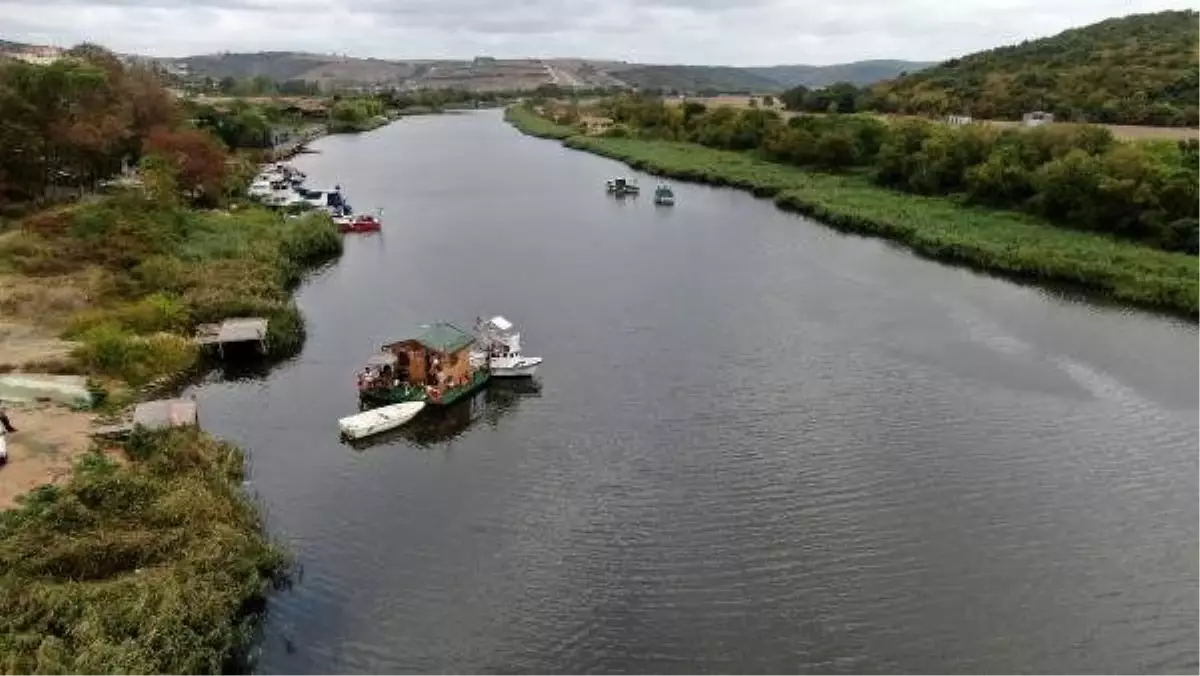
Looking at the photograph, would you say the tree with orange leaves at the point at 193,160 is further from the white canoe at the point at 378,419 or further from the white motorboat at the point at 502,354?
the white canoe at the point at 378,419

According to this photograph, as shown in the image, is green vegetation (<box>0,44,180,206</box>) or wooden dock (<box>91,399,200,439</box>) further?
green vegetation (<box>0,44,180,206</box>)

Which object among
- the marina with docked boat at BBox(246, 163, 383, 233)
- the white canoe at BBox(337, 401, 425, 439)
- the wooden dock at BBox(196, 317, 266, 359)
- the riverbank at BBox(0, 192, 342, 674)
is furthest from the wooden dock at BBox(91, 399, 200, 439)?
the marina with docked boat at BBox(246, 163, 383, 233)

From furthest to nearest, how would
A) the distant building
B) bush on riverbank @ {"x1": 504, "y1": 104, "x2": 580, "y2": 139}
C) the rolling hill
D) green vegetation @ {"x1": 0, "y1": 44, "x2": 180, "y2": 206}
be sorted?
1. bush on riverbank @ {"x1": 504, "y1": 104, "x2": 580, "y2": 139}
2. the rolling hill
3. the distant building
4. green vegetation @ {"x1": 0, "y1": 44, "x2": 180, "y2": 206}

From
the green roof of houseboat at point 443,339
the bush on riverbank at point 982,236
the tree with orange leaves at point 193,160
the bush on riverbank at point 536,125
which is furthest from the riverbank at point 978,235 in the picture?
the bush on riverbank at point 536,125

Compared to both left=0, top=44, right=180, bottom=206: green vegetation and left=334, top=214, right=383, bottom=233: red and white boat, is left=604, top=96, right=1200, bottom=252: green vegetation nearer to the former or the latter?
left=334, top=214, right=383, bottom=233: red and white boat

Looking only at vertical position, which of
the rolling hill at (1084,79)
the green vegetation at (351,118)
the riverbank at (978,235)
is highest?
the rolling hill at (1084,79)

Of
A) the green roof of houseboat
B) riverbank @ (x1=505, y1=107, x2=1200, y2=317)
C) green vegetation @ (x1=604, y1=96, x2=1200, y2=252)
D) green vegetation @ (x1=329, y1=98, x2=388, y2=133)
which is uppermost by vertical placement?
green vegetation @ (x1=604, y1=96, x2=1200, y2=252)

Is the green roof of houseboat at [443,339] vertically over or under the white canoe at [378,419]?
over
